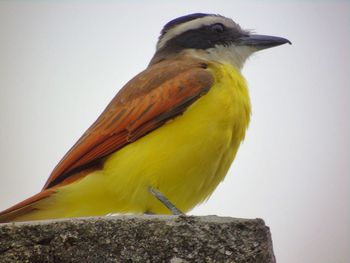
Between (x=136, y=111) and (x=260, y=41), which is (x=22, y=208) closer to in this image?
(x=136, y=111)

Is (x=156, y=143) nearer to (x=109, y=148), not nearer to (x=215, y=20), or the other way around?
(x=109, y=148)

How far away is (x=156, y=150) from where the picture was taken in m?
4.90

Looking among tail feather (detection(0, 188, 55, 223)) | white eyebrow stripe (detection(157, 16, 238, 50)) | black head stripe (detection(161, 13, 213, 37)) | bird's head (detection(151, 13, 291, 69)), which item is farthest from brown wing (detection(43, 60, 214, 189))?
black head stripe (detection(161, 13, 213, 37))

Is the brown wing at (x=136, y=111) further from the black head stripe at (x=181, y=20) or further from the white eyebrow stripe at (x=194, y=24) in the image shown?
the black head stripe at (x=181, y=20)

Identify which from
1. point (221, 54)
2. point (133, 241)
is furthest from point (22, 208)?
point (221, 54)

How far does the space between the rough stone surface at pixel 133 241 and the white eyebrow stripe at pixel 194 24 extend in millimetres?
4541

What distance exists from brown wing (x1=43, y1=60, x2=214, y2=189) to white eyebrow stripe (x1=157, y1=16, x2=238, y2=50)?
1011mm

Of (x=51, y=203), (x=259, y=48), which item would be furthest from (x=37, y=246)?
(x=259, y=48)

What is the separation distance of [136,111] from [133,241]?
304 cm

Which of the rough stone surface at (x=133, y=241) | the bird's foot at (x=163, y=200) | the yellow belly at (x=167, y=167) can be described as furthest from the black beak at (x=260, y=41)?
the rough stone surface at (x=133, y=241)

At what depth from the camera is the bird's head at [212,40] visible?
6734 mm

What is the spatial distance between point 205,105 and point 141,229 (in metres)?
2.84

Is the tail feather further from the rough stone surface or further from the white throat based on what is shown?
the white throat

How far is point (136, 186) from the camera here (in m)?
4.84
